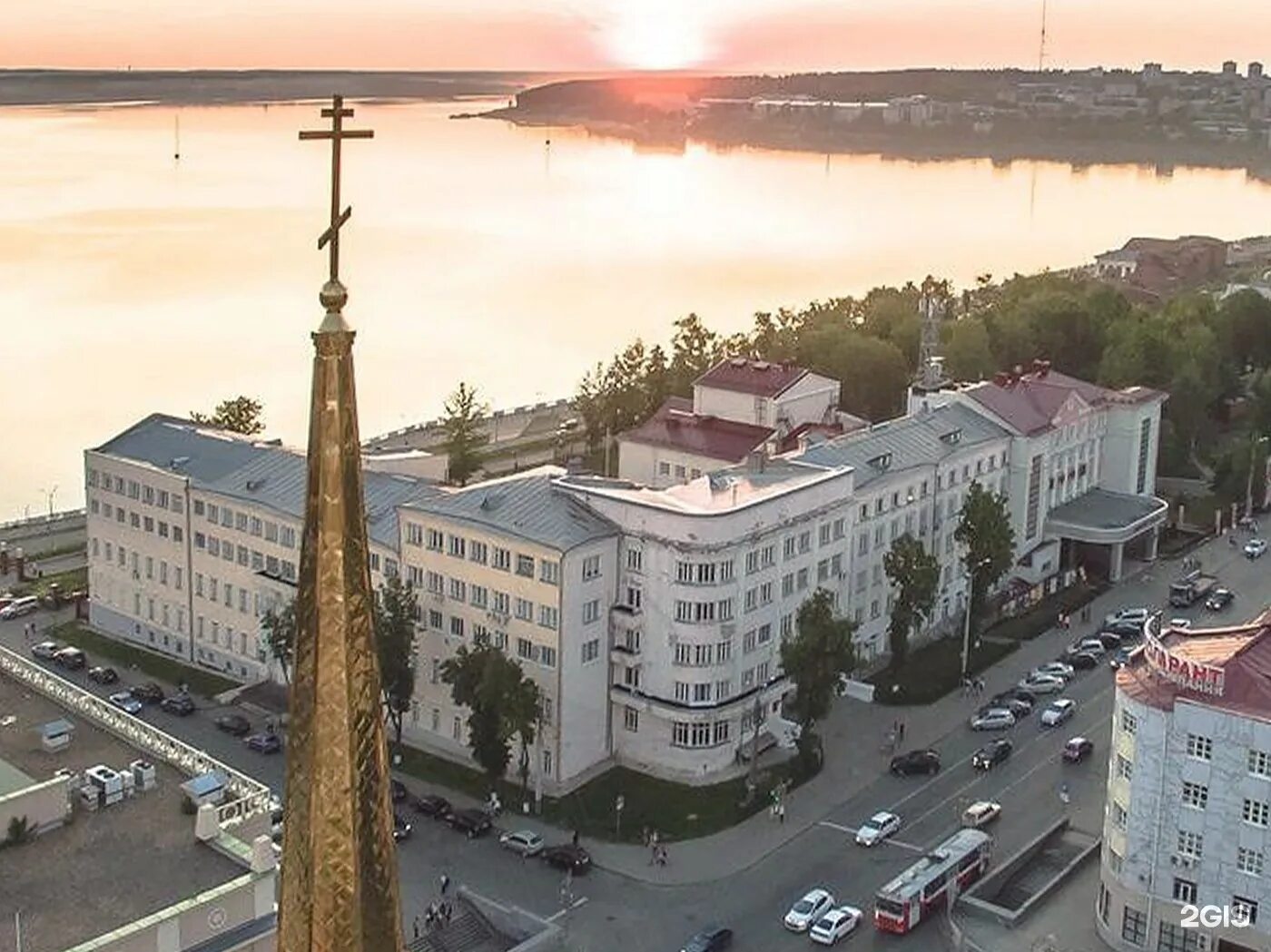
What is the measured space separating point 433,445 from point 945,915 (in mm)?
22990

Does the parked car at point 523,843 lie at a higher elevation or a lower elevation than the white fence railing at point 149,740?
lower

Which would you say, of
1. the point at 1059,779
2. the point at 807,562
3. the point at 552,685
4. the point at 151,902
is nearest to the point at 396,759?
the point at 552,685

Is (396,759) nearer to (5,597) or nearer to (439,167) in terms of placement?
(5,597)

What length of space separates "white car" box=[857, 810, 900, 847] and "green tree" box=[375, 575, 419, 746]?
6372mm

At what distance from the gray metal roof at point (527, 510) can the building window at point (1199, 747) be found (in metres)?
8.23

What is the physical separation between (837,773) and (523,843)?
15.7ft

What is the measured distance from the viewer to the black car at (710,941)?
17.6 meters

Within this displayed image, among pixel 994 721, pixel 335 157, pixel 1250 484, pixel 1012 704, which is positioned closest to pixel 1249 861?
pixel 994 721

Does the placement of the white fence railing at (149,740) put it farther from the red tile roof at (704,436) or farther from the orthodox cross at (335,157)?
the red tile roof at (704,436)

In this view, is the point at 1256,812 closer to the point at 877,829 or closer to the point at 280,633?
the point at 877,829

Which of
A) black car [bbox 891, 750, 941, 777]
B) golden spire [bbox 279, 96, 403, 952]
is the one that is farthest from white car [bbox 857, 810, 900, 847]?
golden spire [bbox 279, 96, 403, 952]

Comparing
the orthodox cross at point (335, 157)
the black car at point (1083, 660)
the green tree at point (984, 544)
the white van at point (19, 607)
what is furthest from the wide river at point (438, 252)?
the black car at point (1083, 660)

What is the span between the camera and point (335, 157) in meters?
3.91

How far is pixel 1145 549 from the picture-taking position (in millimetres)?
32656
